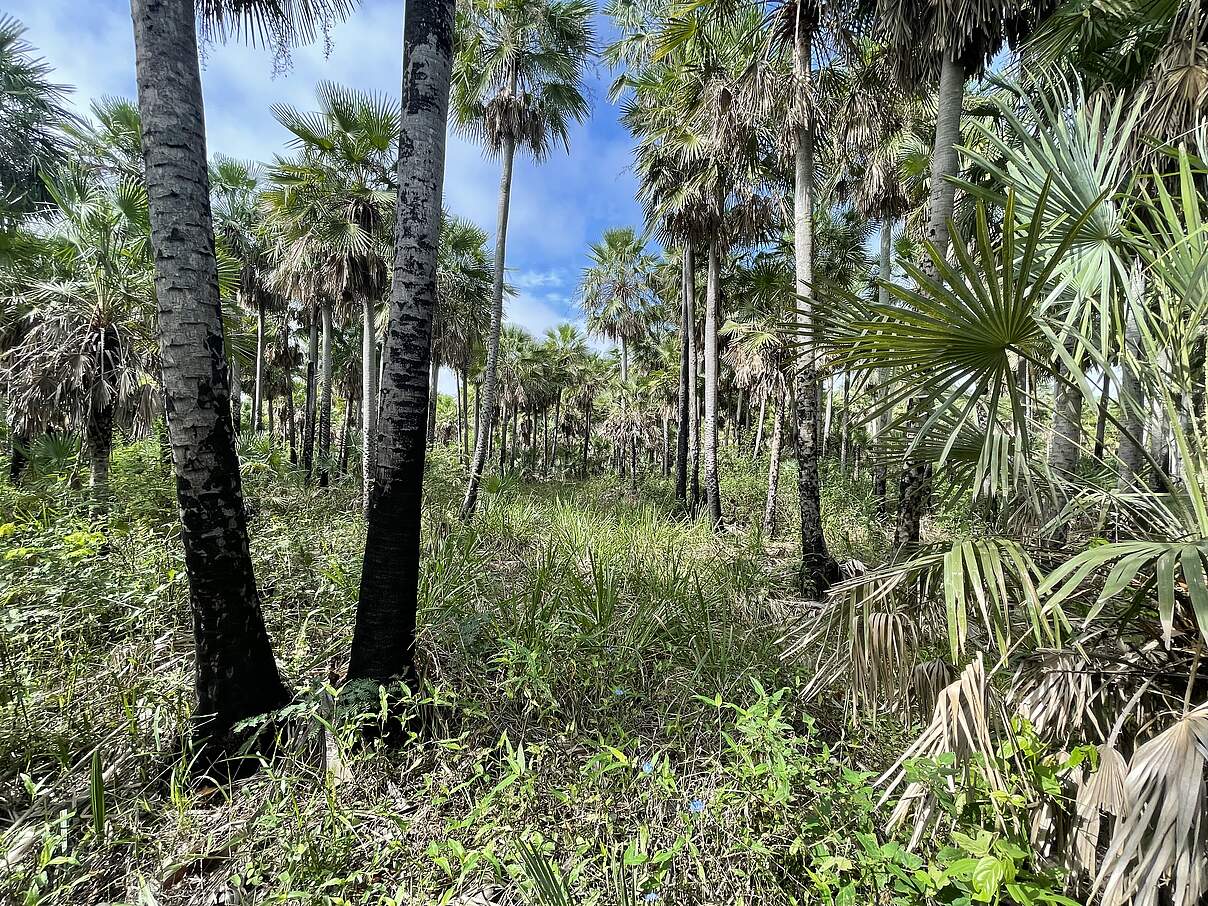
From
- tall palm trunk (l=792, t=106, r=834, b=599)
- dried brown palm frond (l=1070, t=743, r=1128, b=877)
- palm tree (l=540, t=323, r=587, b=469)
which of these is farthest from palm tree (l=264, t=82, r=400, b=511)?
palm tree (l=540, t=323, r=587, b=469)

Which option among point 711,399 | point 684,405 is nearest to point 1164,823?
point 711,399

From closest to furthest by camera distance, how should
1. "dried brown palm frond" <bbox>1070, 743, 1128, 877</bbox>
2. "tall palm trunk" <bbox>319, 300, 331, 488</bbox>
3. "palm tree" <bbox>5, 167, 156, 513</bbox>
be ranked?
"dried brown palm frond" <bbox>1070, 743, 1128, 877</bbox>, "palm tree" <bbox>5, 167, 156, 513</bbox>, "tall palm trunk" <bbox>319, 300, 331, 488</bbox>

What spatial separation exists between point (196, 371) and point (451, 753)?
2.54m

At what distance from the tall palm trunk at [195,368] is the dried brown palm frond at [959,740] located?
3.22 meters

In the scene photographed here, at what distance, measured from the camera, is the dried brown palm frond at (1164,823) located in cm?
124

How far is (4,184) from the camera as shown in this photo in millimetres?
9812

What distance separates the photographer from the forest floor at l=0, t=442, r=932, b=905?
198 cm

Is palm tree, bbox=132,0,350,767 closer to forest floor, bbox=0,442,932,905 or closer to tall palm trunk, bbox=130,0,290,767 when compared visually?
tall palm trunk, bbox=130,0,290,767

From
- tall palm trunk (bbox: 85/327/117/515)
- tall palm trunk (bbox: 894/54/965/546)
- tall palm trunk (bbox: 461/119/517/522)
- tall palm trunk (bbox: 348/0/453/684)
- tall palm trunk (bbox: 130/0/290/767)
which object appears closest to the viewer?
tall palm trunk (bbox: 130/0/290/767)

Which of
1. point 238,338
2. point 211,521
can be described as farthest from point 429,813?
point 238,338

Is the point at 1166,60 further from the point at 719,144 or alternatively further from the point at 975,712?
the point at 975,712

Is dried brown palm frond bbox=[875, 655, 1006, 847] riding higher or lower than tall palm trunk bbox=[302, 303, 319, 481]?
lower

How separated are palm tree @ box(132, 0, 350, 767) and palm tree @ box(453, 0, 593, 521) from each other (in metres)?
6.41

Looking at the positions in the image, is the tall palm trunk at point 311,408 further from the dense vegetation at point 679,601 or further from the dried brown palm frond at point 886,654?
the dried brown palm frond at point 886,654
